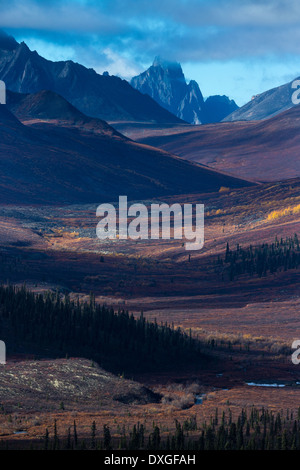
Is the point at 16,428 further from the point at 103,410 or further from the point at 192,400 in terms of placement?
the point at 192,400

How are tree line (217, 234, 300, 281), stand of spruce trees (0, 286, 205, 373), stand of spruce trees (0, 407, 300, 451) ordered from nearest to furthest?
stand of spruce trees (0, 407, 300, 451)
stand of spruce trees (0, 286, 205, 373)
tree line (217, 234, 300, 281)

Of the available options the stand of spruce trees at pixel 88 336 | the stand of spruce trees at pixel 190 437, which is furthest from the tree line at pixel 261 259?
the stand of spruce trees at pixel 190 437

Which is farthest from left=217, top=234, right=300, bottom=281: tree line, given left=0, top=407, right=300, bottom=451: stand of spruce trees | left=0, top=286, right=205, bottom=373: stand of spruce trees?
left=0, top=407, right=300, bottom=451: stand of spruce trees

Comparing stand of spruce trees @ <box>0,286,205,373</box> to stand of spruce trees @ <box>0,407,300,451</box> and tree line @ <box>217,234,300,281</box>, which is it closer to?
stand of spruce trees @ <box>0,407,300,451</box>

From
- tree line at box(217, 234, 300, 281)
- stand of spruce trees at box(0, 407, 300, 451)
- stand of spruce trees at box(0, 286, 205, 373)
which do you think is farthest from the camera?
tree line at box(217, 234, 300, 281)

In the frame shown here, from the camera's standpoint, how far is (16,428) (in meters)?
38.3

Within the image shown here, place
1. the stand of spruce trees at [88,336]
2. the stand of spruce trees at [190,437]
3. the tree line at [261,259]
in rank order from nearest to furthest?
the stand of spruce trees at [190,437] → the stand of spruce trees at [88,336] → the tree line at [261,259]

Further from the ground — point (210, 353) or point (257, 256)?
point (257, 256)

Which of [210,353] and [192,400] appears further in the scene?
[210,353]

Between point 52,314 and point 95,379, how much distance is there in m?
13.8

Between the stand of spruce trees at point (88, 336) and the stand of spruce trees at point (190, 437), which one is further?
the stand of spruce trees at point (88, 336)

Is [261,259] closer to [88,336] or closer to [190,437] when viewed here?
[88,336]

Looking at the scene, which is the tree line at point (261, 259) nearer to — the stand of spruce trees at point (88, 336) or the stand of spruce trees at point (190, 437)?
the stand of spruce trees at point (88, 336)
